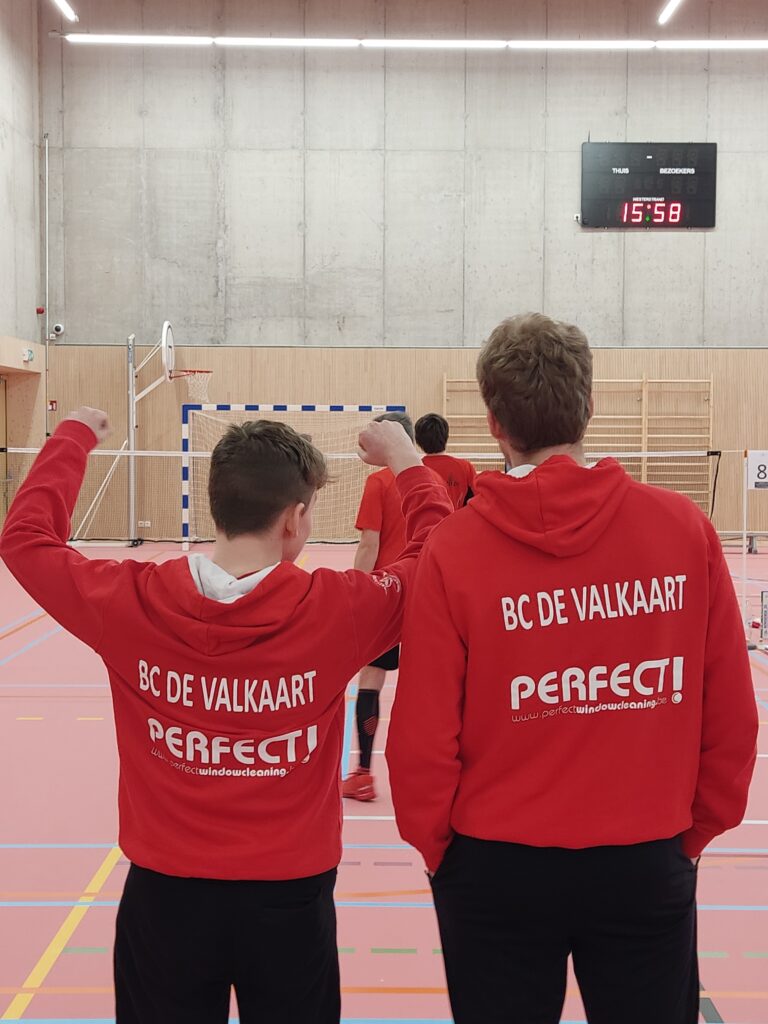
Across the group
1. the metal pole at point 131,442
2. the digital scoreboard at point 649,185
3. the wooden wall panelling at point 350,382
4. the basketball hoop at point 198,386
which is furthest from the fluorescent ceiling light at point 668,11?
the metal pole at point 131,442

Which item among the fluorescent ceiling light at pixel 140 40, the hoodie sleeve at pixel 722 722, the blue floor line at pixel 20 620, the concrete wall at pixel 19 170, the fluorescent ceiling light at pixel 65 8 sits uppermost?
the fluorescent ceiling light at pixel 140 40

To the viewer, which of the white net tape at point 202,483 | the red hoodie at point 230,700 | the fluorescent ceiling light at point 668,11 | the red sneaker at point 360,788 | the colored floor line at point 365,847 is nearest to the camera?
the red hoodie at point 230,700

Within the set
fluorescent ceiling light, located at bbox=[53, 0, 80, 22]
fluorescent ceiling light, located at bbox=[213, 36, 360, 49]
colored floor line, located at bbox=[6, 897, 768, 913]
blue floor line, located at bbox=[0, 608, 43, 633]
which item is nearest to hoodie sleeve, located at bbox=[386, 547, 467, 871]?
colored floor line, located at bbox=[6, 897, 768, 913]

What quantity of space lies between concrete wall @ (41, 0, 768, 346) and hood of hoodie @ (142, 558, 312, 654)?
15154 mm

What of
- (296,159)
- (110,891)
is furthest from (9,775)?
(296,159)

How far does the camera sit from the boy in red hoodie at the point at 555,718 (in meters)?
1.53

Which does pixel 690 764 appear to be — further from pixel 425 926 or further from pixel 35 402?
pixel 35 402

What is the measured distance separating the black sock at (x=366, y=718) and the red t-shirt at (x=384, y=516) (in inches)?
25.5

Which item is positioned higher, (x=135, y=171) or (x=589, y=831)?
(x=135, y=171)

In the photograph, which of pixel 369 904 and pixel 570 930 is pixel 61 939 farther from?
pixel 570 930

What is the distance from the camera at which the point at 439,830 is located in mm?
1594

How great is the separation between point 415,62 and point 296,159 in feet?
8.75

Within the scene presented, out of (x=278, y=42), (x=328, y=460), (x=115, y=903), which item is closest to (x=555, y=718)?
(x=115, y=903)

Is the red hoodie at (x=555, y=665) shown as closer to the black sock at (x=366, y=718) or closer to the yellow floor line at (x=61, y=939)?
the yellow floor line at (x=61, y=939)
